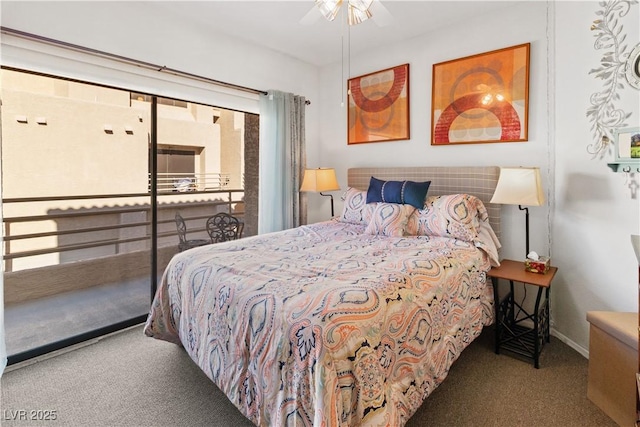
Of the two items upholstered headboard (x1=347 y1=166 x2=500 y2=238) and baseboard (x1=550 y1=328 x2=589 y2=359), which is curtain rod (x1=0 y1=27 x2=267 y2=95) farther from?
baseboard (x1=550 y1=328 x2=589 y2=359)

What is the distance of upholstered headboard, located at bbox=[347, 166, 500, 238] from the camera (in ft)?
8.99

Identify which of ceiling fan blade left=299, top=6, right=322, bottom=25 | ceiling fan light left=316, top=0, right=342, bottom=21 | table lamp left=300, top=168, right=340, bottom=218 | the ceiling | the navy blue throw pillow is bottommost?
the navy blue throw pillow

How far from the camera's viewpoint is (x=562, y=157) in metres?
2.43

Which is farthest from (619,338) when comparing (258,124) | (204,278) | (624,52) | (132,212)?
(132,212)

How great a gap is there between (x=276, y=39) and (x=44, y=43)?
6.42 ft

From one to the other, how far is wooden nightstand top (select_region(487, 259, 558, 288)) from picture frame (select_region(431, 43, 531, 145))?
41.6 inches

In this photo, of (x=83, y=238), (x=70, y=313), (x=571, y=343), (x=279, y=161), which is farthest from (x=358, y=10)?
(x=83, y=238)

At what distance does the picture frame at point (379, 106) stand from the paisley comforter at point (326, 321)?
167cm

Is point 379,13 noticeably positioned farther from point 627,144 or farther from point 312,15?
point 627,144

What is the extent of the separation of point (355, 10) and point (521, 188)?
165cm

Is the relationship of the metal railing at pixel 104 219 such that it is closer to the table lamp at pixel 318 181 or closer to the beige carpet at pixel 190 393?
the table lamp at pixel 318 181

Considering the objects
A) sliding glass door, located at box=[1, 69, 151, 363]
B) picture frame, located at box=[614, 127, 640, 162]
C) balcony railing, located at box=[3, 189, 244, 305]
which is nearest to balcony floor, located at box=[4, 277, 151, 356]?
sliding glass door, located at box=[1, 69, 151, 363]

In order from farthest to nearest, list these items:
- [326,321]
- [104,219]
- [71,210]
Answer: [104,219] → [71,210] → [326,321]

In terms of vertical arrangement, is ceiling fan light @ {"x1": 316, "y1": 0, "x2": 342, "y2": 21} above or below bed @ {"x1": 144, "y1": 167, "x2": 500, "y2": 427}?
above
